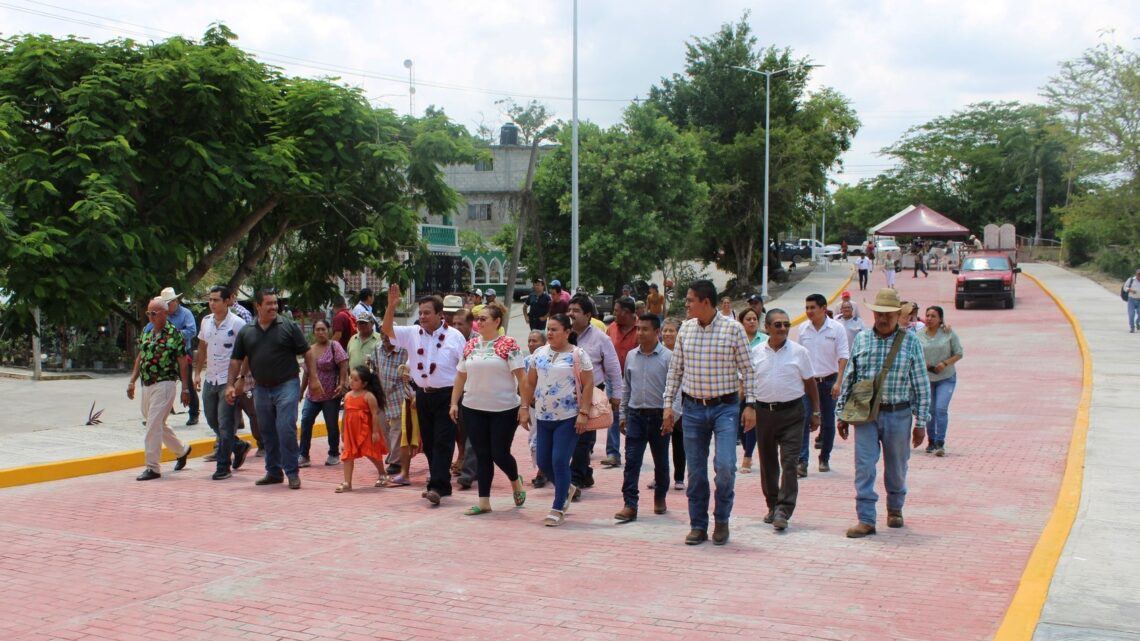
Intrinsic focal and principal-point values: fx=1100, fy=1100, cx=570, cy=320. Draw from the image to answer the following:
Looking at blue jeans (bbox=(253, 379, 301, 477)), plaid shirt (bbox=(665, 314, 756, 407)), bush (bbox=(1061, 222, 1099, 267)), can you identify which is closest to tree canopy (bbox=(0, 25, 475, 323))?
blue jeans (bbox=(253, 379, 301, 477))

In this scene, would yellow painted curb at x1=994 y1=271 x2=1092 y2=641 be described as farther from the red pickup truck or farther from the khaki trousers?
the red pickup truck

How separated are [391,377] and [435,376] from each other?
107 cm

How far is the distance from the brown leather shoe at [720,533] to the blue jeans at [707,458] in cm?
3

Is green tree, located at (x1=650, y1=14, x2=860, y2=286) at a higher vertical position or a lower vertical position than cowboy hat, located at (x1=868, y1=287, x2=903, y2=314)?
higher

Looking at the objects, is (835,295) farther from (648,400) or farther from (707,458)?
(707,458)

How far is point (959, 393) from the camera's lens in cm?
1814

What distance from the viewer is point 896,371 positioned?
7898 millimetres

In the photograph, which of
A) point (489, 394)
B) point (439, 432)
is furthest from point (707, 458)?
point (439, 432)

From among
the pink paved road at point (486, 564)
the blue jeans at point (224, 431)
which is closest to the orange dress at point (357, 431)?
the pink paved road at point (486, 564)

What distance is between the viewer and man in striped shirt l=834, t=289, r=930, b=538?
788 centimetres

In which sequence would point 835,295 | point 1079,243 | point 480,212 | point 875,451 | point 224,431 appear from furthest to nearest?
point 480,212 < point 1079,243 < point 835,295 < point 224,431 < point 875,451

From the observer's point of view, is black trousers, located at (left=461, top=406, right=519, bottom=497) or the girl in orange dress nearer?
black trousers, located at (left=461, top=406, right=519, bottom=497)

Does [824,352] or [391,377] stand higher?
[824,352]

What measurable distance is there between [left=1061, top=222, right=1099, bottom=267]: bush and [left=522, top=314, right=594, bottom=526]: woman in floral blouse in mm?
48856
